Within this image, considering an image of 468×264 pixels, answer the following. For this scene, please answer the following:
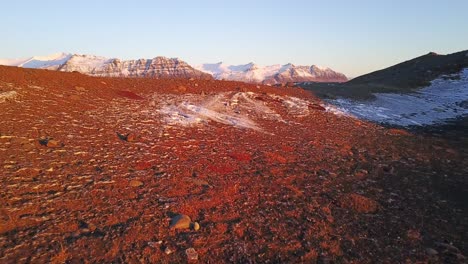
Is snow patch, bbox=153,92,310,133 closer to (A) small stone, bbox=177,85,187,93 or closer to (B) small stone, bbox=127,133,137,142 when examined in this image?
(A) small stone, bbox=177,85,187,93

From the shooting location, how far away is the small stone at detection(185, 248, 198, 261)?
260 inches

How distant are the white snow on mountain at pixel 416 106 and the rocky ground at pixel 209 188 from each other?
251 inches

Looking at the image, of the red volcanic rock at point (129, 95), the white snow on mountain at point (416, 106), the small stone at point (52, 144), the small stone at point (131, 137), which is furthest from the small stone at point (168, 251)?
the white snow on mountain at point (416, 106)

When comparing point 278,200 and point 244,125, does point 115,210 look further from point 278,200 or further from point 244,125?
point 244,125

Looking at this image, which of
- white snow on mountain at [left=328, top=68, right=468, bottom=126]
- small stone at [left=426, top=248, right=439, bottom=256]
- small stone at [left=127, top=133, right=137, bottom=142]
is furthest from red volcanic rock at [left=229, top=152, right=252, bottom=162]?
white snow on mountain at [left=328, top=68, right=468, bottom=126]

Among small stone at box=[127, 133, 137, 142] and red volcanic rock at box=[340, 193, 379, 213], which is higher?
small stone at box=[127, 133, 137, 142]

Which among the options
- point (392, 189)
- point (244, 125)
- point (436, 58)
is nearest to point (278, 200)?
point (392, 189)

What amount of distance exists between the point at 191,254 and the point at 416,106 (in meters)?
29.4

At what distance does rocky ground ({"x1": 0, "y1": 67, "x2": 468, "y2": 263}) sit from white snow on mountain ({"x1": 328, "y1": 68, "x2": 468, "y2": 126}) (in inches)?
251

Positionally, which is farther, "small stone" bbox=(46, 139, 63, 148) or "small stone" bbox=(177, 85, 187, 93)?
"small stone" bbox=(177, 85, 187, 93)

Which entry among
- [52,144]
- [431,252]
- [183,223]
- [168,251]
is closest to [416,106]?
[431,252]

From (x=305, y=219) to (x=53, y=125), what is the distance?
1029 centimetres

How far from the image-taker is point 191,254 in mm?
6703

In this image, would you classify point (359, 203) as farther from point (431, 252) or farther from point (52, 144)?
point (52, 144)
